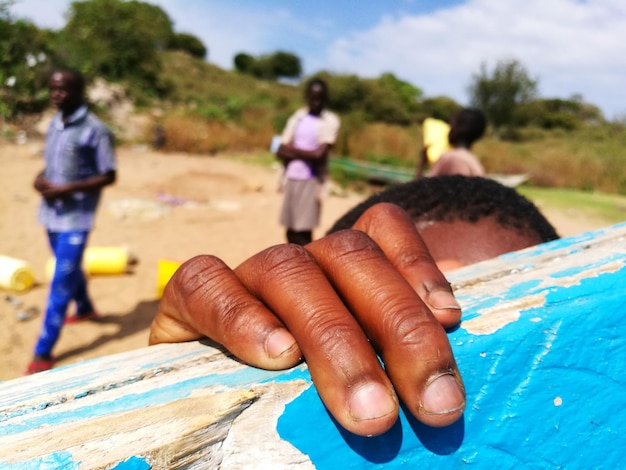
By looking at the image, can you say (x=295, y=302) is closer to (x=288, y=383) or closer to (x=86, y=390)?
(x=288, y=383)

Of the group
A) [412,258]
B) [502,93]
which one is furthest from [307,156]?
[502,93]

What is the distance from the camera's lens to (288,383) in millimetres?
590

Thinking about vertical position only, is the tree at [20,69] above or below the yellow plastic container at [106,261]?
above

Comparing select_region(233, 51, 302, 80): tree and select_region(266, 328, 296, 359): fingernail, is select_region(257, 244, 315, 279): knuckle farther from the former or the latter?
select_region(233, 51, 302, 80): tree

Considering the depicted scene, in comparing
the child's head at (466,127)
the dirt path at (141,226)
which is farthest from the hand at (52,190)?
the child's head at (466,127)

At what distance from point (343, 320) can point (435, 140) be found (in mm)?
4760

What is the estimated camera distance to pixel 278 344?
620mm

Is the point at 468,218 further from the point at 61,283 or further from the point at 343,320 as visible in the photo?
the point at 61,283

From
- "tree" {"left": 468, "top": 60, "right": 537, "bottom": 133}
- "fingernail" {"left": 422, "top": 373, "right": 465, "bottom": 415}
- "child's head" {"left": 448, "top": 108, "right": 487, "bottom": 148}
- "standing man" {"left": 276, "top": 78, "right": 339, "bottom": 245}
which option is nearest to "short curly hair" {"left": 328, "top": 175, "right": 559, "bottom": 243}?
"fingernail" {"left": 422, "top": 373, "right": 465, "bottom": 415}

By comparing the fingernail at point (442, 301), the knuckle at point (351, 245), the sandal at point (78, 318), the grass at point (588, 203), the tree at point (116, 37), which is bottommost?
the sandal at point (78, 318)

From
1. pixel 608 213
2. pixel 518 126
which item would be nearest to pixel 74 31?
pixel 608 213

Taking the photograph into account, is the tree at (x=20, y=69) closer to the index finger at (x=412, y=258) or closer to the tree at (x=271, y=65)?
the index finger at (x=412, y=258)

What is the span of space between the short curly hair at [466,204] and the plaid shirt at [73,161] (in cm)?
283

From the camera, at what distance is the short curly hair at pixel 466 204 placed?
4.80 feet
